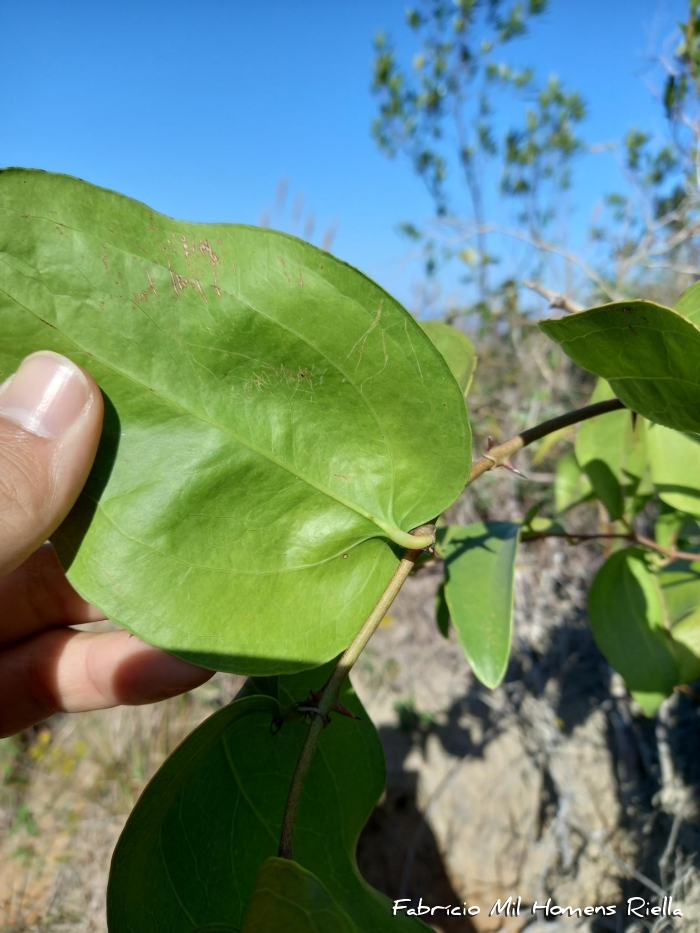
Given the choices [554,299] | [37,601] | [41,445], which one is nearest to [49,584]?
[37,601]

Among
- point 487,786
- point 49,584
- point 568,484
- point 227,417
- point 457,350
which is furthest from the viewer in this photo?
point 487,786

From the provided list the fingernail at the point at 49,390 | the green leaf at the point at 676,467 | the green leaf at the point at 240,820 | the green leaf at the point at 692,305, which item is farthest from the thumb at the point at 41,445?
the green leaf at the point at 676,467

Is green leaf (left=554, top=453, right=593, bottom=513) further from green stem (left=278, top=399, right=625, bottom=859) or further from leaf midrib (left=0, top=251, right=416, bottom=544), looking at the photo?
leaf midrib (left=0, top=251, right=416, bottom=544)

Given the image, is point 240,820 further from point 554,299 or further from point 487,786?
point 487,786

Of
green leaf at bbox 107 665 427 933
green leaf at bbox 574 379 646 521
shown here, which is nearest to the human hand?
green leaf at bbox 107 665 427 933

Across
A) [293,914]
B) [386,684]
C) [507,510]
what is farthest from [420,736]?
[293,914]

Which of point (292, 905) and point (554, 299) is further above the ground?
point (554, 299)

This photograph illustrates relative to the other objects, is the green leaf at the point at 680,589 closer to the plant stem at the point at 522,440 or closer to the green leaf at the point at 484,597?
the green leaf at the point at 484,597

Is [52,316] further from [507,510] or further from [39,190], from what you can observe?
[507,510]
